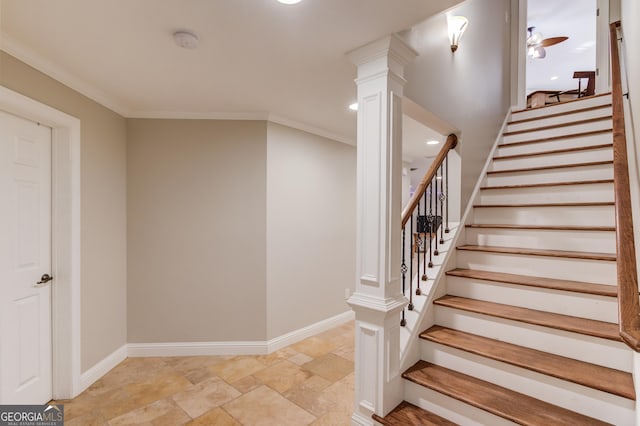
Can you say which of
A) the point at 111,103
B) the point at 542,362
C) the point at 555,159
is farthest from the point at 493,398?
the point at 111,103

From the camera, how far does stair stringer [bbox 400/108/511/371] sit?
2086 mm

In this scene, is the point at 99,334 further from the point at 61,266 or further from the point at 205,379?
the point at 205,379

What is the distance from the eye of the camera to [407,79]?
2139 mm

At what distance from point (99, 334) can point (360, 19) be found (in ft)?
10.5

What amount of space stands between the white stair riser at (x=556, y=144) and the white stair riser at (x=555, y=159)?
16cm

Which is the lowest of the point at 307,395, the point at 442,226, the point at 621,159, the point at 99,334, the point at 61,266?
the point at 307,395

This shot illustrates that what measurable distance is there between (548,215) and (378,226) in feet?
5.99

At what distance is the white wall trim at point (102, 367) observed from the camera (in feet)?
8.04

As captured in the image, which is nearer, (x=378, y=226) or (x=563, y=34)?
(x=378, y=226)

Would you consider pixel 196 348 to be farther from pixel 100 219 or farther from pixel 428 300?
pixel 428 300

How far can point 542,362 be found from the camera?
175 centimetres

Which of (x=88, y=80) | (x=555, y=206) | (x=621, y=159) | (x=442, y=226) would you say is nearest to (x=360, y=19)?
(x=621, y=159)

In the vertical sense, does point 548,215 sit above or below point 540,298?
above

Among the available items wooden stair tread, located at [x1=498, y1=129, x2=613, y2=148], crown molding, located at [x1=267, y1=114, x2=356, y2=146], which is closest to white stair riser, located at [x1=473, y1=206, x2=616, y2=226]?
wooden stair tread, located at [x1=498, y1=129, x2=613, y2=148]
